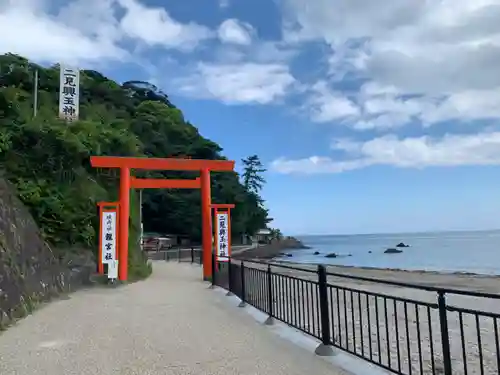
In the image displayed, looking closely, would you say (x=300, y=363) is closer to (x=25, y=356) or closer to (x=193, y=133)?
(x=25, y=356)

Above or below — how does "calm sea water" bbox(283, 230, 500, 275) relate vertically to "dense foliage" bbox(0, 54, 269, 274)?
below

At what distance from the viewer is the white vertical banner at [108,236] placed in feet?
38.2

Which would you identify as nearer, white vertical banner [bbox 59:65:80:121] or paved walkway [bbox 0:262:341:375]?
paved walkway [bbox 0:262:341:375]

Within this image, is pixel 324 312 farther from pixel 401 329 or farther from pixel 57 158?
pixel 57 158

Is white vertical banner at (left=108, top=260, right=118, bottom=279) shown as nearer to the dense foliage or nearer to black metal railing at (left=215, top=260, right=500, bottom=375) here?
the dense foliage

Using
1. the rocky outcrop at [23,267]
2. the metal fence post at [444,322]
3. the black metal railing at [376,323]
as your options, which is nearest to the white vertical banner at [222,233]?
the black metal railing at [376,323]

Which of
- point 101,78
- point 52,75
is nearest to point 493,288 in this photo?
point 52,75

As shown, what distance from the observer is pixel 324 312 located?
14.5 ft

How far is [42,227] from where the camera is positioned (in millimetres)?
10320

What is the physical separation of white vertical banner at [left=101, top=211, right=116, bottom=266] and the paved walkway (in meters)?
3.33

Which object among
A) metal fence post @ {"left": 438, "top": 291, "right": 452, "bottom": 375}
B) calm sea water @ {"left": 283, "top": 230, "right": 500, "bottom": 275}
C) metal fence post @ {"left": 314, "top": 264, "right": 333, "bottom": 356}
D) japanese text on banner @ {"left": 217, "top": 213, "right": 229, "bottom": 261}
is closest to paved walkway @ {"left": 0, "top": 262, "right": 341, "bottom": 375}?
metal fence post @ {"left": 314, "top": 264, "right": 333, "bottom": 356}

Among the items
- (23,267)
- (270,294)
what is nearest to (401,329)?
(270,294)

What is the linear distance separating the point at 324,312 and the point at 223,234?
10519 mm

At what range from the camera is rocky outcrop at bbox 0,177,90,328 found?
254 inches
